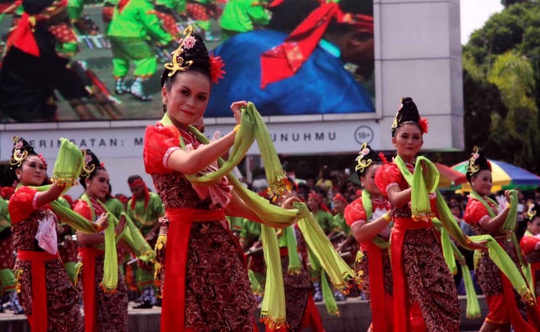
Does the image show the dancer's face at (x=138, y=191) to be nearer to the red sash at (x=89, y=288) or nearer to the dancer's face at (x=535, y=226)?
the red sash at (x=89, y=288)

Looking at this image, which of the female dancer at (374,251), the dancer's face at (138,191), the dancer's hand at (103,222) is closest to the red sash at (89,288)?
the dancer's hand at (103,222)

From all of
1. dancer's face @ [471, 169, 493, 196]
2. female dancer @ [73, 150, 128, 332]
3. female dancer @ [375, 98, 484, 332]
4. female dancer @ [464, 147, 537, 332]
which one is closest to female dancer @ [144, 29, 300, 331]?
female dancer @ [375, 98, 484, 332]

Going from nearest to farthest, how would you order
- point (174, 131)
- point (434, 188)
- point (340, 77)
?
1. point (174, 131)
2. point (434, 188)
3. point (340, 77)

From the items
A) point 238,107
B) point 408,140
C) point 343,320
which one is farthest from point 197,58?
point 343,320

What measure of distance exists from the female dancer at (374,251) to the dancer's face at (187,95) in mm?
3364

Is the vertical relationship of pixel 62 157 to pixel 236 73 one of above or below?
below

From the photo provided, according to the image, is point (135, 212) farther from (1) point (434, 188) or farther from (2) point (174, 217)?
(2) point (174, 217)

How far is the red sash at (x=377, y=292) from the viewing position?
351 inches

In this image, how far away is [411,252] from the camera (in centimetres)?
800

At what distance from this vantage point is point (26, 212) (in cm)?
872

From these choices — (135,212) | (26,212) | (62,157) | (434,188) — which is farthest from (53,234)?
(135,212)

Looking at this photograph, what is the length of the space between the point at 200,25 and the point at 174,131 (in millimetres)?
16557

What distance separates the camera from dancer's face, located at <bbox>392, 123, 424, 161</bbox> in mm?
8172

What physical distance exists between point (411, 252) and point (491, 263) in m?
2.51
